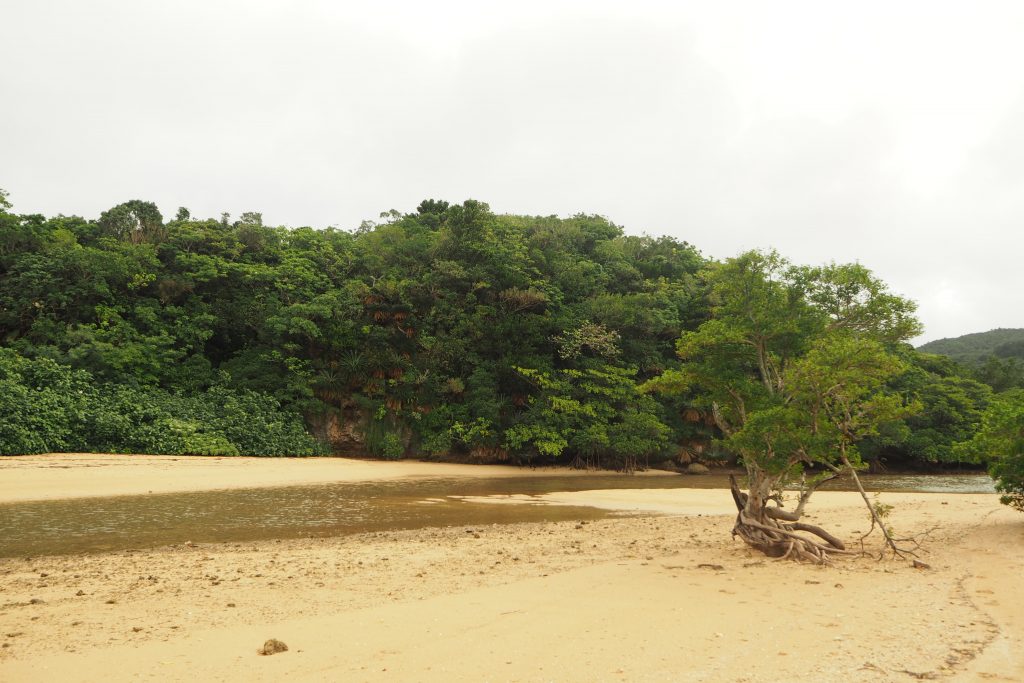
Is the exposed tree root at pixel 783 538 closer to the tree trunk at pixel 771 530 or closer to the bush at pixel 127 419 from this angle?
the tree trunk at pixel 771 530

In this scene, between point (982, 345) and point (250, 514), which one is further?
point (982, 345)

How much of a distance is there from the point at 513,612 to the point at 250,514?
1049 centimetres

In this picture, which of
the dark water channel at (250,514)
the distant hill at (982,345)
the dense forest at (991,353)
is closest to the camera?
the dark water channel at (250,514)

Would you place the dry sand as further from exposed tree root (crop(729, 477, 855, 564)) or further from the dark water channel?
the dark water channel

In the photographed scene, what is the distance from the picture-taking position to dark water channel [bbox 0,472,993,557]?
11336 mm

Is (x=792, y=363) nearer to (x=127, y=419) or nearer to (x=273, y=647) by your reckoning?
(x=273, y=647)

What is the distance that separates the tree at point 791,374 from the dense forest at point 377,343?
18.0 meters

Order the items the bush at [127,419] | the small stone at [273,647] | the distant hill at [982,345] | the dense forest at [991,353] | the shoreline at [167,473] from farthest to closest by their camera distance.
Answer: the distant hill at [982,345]
the dense forest at [991,353]
the bush at [127,419]
the shoreline at [167,473]
the small stone at [273,647]

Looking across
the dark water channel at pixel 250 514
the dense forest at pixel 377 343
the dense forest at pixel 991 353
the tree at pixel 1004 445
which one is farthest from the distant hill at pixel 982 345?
the dark water channel at pixel 250 514

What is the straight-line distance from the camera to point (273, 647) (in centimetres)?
520

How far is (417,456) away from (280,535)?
21.1 m

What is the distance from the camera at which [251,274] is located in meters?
35.5

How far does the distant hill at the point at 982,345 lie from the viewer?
74125 millimetres

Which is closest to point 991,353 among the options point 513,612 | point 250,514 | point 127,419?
point 250,514
